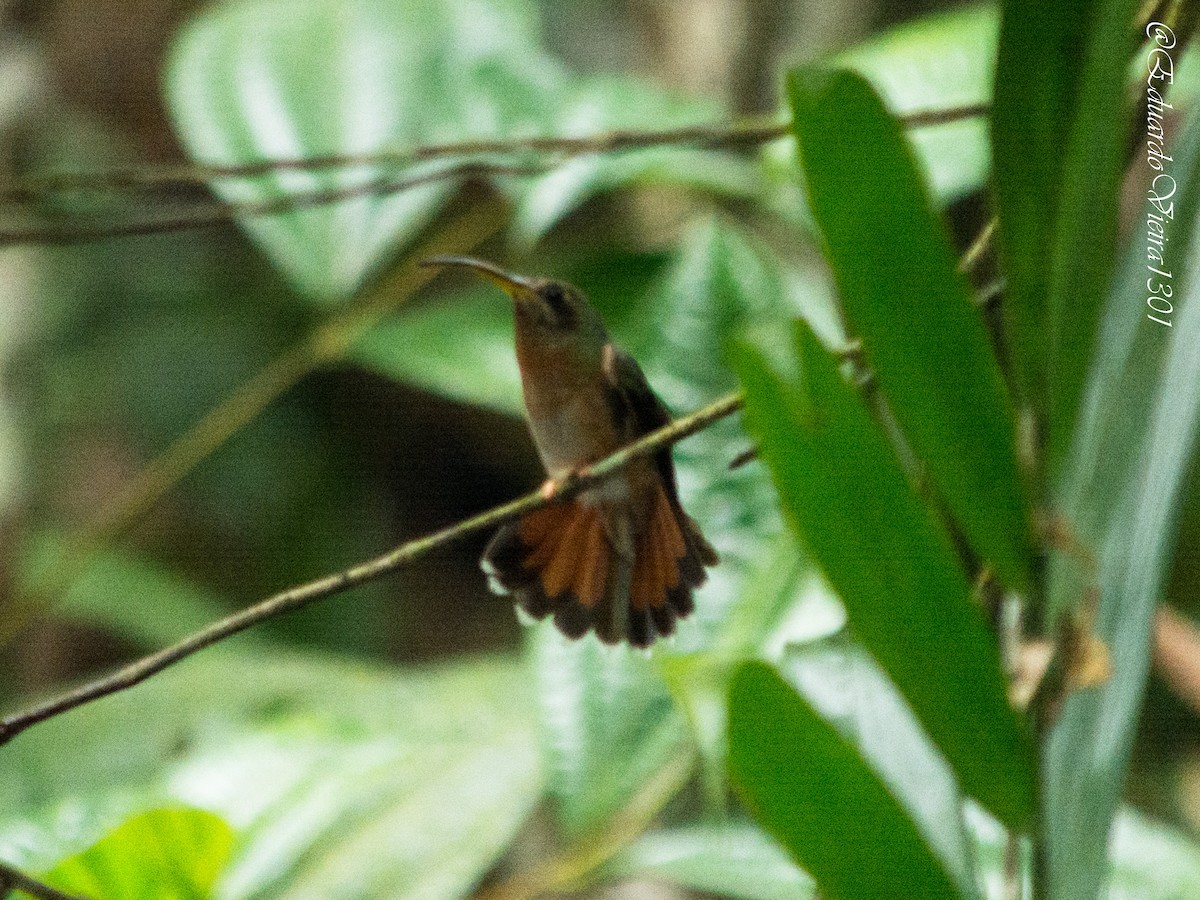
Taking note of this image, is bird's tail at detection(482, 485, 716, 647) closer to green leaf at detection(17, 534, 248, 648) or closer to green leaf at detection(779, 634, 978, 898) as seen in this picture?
green leaf at detection(779, 634, 978, 898)

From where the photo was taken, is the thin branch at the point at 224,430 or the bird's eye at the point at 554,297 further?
the thin branch at the point at 224,430

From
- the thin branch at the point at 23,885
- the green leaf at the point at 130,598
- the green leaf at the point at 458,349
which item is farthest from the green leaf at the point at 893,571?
the green leaf at the point at 130,598

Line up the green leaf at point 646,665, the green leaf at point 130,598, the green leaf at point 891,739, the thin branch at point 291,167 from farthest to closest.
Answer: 1. the green leaf at point 130,598
2. the green leaf at point 646,665
3. the thin branch at point 291,167
4. the green leaf at point 891,739

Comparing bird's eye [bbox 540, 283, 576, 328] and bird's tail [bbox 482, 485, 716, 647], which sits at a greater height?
bird's eye [bbox 540, 283, 576, 328]

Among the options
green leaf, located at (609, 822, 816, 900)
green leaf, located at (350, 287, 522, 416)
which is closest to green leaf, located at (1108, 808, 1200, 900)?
green leaf, located at (609, 822, 816, 900)

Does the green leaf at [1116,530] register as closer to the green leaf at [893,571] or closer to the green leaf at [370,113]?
the green leaf at [893,571]

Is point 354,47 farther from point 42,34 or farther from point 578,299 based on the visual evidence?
point 42,34
